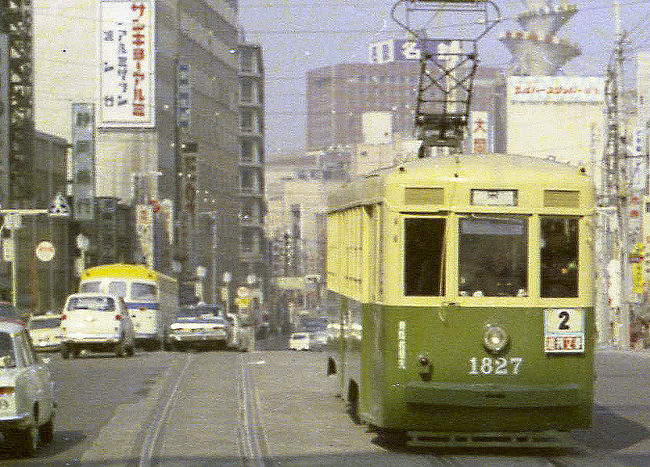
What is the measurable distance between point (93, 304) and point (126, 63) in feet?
102

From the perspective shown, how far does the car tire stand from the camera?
57.1 feet

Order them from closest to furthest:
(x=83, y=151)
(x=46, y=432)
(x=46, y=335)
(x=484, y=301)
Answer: (x=484, y=301) < (x=46, y=432) < (x=46, y=335) < (x=83, y=151)

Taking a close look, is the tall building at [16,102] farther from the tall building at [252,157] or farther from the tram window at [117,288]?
the tall building at [252,157]

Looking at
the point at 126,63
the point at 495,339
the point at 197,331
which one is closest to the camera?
the point at 495,339

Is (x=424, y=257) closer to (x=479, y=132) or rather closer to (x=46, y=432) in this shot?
(x=46, y=432)

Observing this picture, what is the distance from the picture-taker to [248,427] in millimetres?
18953

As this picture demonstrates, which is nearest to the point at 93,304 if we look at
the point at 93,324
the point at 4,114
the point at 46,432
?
the point at 93,324

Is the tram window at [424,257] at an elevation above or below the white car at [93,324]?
above

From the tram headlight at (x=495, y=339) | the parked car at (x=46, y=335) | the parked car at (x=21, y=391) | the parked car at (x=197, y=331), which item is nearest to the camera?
the parked car at (x=21, y=391)

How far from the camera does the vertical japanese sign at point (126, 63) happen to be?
68.6m

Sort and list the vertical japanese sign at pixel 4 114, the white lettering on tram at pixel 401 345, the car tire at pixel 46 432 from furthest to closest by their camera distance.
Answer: the vertical japanese sign at pixel 4 114, the car tire at pixel 46 432, the white lettering on tram at pixel 401 345

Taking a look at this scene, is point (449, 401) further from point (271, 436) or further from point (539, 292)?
point (271, 436)

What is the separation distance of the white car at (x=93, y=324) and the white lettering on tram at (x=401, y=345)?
79.3 ft

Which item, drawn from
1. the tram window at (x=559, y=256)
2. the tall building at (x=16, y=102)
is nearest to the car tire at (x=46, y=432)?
the tram window at (x=559, y=256)
